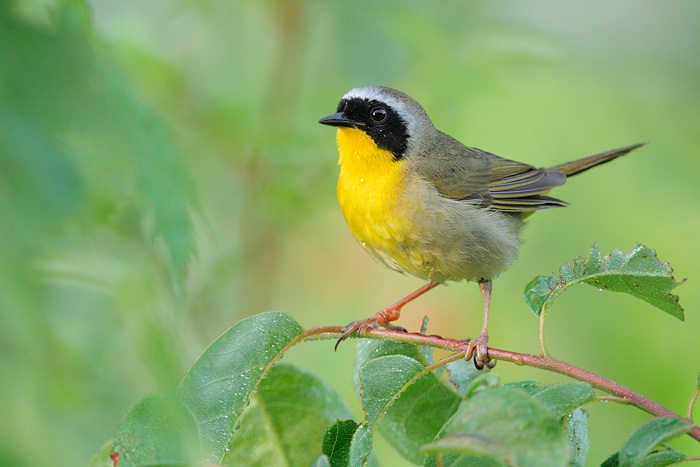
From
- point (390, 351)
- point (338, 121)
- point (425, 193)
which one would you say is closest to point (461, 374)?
point (390, 351)

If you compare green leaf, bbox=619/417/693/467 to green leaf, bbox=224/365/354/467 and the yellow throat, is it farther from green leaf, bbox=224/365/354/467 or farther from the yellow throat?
the yellow throat

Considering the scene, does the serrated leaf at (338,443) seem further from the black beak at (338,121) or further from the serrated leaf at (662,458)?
the black beak at (338,121)

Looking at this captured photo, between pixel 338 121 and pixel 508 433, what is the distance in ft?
7.86

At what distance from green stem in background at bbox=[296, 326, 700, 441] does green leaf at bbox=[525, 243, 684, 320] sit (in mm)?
213

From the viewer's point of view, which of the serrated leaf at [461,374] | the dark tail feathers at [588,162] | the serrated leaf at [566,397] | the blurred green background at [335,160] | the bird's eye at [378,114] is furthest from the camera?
the dark tail feathers at [588,162]

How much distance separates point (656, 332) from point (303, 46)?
2.28 m

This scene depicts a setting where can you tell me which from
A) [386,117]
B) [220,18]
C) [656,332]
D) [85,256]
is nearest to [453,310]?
[656,332]

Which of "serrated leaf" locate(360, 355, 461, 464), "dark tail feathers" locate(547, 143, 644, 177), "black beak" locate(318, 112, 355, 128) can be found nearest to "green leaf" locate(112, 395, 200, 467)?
"serrated leaf" locate(360, 355, 461, 464)

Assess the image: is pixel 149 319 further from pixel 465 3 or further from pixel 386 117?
pixel 465 3

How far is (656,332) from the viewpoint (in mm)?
3779

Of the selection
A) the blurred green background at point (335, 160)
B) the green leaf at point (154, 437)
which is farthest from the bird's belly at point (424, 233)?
the green leaf at point (154, 437)

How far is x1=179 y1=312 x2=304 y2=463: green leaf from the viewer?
1.70 metres

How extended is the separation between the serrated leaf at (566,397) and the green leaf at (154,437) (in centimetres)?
69

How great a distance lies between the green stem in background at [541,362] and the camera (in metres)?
1.55
